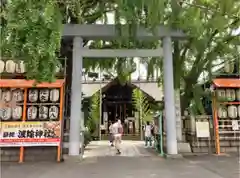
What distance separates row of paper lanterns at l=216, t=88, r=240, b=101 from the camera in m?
12.1

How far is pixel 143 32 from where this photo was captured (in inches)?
457

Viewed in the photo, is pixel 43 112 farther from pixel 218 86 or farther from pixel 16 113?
pixel 218 86

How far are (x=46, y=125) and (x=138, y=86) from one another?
55.6 feet

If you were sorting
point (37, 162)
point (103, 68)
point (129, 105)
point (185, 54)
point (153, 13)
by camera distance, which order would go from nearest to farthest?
1. point (153, 13)
2. point (37, 162)
3. point (185, 54)
4. point (103, 68)
5. point (129, 105)

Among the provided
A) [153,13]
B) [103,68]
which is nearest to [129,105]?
[103,68]

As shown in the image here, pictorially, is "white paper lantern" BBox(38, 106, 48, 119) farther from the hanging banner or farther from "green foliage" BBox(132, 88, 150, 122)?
"green foliage" BBox(132, 88, 150, 122)

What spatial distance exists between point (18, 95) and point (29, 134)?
1410mm

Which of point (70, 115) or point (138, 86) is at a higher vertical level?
point (138, 86)

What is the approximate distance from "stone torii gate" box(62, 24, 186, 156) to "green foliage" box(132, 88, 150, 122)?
1299 centimetres

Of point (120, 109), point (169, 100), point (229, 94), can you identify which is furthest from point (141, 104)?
point (169, 100)

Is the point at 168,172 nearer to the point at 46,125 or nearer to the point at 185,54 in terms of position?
the point at 46,125

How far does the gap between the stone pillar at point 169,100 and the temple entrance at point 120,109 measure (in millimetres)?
14936

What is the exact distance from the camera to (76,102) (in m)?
11.2

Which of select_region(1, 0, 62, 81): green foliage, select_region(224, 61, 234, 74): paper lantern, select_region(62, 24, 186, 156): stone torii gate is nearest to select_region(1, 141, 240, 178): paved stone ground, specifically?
select_region(62, 24, 186, 156): stone torii gate
